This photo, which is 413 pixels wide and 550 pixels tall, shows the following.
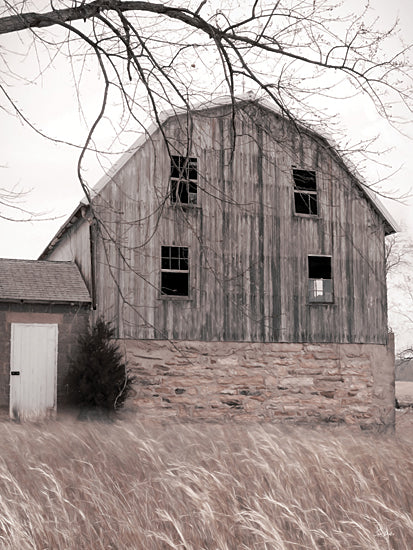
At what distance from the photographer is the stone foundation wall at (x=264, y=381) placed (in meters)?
16.4

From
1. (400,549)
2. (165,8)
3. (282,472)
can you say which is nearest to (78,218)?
Result: (165,8)

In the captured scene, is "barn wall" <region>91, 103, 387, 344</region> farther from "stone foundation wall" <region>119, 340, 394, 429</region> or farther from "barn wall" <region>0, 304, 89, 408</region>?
"barn wall" <region>0, 304, 89, 408</region>

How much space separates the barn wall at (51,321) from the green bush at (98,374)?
1.02 ft

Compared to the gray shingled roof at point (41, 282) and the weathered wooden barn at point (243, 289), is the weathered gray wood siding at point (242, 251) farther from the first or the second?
the gray shingled roof at point (41, 282)

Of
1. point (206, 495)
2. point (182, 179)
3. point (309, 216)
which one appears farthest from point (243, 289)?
point (206, 495)

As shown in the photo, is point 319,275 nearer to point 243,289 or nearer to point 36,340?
point 243,289

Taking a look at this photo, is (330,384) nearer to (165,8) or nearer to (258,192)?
(258,192)

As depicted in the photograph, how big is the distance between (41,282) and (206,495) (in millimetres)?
13215

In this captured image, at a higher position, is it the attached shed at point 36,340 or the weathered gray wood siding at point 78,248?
the weathered gray wood siding at point 78,248

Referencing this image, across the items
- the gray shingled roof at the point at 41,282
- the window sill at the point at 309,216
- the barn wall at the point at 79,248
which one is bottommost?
the gray shingled roof at the point at 41,282

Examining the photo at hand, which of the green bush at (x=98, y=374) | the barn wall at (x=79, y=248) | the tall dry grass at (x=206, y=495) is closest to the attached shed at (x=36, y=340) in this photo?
the green bush at (x=98, y=374)

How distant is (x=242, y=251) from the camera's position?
17625mm

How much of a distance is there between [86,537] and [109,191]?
12930mm

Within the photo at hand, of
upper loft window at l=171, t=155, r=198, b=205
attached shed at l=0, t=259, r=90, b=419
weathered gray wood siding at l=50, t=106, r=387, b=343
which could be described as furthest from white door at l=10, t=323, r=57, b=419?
upper loft window at l=171, t=155, r=198, b=205
